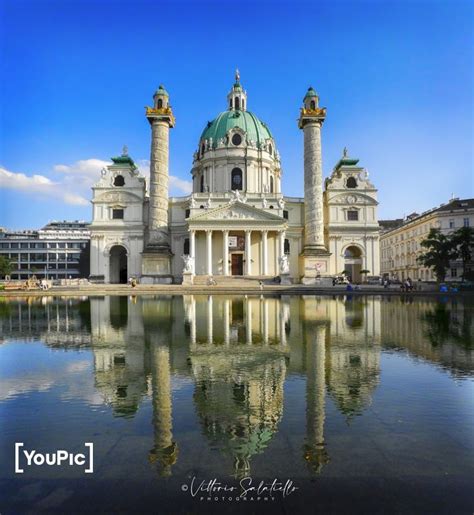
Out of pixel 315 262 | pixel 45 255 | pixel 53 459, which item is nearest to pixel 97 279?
pixel 315 262

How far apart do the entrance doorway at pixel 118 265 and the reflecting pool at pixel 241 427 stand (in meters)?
56.3

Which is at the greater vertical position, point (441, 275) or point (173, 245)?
point (173, 245)

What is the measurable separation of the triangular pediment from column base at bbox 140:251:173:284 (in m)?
6.78

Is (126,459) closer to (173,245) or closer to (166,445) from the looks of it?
(166,445)

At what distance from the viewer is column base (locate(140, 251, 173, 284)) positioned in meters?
55.0

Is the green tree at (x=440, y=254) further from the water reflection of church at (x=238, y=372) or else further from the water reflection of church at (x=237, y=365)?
the water reflection of church at (x=238, y=372)

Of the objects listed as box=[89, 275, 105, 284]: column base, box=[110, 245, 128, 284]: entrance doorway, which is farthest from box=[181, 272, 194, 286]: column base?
box=[110, 245, 128, 284]: entrance doorway

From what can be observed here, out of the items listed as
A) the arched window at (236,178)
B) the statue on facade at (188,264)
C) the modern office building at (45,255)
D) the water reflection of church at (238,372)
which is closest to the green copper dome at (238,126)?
the arched window at (236,178)

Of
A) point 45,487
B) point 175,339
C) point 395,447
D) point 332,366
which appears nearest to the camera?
point 45,487

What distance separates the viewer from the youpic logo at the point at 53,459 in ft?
14.6

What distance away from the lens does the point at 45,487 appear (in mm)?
4012

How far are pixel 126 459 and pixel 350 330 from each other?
11.0 meters

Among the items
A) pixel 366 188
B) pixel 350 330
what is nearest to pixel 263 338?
pixel 350 330

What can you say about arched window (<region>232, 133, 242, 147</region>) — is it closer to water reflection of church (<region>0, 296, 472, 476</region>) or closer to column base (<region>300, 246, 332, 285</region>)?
column base (<region>300, 246, 332, 285</region>)
